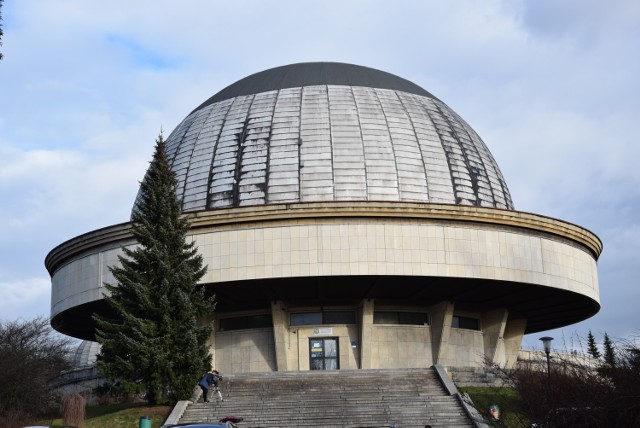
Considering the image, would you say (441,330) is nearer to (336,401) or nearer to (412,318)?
(412,318)

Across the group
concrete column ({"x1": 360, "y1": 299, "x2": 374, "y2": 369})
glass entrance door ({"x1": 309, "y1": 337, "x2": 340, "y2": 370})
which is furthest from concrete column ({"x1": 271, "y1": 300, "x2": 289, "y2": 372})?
concrete column ({"x1": 360, "y1": 299, "x2": 374, "y2": 369})

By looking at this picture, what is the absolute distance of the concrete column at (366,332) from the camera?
37500 millimetres

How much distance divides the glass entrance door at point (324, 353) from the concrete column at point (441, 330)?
413 centimetres

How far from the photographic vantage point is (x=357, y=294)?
38.3m

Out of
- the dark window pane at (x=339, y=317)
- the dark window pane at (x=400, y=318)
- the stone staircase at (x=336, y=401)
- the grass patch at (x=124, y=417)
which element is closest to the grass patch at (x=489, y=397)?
the stone staircase at (x=336, y=401)

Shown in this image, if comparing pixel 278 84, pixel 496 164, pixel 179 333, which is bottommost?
pixel 179 333

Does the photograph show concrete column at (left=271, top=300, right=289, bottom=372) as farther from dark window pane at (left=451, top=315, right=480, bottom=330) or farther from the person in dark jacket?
the person in dark jacket

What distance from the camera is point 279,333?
37.9 metres

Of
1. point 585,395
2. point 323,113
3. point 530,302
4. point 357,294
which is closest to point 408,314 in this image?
point 357,294

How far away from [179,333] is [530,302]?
61.5ft

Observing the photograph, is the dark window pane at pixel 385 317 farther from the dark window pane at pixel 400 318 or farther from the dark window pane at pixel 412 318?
the dark window pane at pixel 412 318

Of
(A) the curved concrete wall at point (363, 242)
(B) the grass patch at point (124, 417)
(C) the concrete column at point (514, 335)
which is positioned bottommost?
(B) the grass patch at point (124, 417)

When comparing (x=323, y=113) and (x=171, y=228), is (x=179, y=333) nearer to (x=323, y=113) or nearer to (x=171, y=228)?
(x=171, y=228)

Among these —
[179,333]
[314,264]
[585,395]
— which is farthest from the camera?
[314,264]
